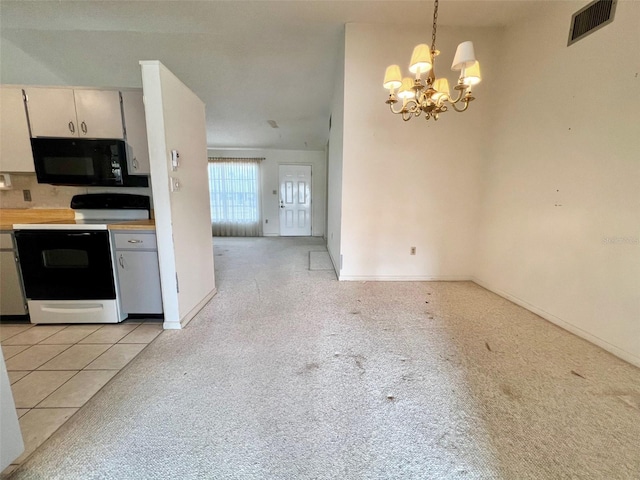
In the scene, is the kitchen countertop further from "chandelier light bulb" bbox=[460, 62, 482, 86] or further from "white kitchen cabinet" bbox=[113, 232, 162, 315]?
"chandelier light bulb" bbox=[460, 62, 482, 86]

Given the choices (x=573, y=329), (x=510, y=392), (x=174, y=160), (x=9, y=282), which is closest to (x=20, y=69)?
(x=9, y=282)

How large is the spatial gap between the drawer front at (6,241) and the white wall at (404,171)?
315cm

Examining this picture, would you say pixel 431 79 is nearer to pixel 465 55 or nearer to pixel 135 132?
pixel 465 55

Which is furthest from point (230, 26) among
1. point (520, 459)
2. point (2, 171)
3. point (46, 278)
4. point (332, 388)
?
point (520, 459)

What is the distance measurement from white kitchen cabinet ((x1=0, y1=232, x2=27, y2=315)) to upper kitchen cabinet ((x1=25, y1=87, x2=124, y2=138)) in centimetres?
102

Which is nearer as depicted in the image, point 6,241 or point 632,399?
point 632,399

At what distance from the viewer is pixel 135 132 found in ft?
7.68

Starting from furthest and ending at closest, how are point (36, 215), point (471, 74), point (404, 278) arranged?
point (404, 278)
point (36, 215)
point (471, 74)

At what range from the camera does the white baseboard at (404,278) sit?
3482 mm

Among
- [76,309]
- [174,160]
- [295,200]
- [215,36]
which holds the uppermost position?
[215,36]

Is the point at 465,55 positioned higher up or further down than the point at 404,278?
higher up

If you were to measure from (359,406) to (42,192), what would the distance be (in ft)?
12.1

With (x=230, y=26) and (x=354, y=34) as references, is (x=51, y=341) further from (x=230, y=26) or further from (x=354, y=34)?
(x=354, y=34)

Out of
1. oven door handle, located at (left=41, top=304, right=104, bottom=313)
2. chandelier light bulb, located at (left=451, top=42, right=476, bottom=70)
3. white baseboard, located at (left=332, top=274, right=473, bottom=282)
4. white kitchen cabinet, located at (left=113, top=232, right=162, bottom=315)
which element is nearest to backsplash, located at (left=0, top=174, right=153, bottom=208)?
white kitchen cabinet, located at (left=113, top=232, right=162, bottom=315)
